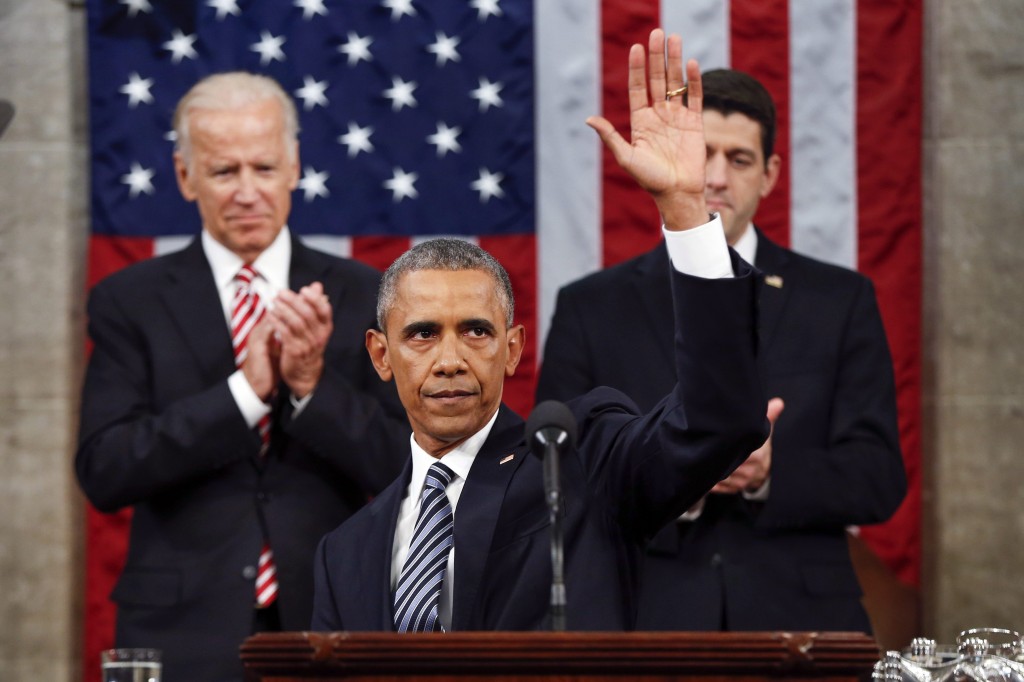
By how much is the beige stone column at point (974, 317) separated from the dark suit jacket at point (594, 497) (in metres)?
2.84

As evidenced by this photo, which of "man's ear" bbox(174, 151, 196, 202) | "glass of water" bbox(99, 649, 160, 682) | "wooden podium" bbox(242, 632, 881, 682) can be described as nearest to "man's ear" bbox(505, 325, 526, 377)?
"glass of water" bbox(99, 649, 160, 682)

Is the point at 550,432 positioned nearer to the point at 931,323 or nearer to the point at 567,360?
the point at 567,360

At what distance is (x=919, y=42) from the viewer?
532 cm

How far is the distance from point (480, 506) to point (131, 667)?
0.67m

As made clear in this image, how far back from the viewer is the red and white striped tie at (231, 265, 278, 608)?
3.91 meters

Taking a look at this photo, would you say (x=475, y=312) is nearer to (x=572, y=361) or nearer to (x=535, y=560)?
(x=535, y=560)

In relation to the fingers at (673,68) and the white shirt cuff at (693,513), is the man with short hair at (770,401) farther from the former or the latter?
the fingers at (673,68)

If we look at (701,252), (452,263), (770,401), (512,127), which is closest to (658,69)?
(701,252)

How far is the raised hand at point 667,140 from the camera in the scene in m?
2.46

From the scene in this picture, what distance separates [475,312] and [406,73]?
2684mm

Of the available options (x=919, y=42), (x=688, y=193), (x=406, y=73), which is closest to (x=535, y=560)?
(x=688, y=193)

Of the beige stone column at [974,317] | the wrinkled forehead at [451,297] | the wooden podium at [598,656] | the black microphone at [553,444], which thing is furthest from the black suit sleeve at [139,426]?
the beige stone column at [974,317]

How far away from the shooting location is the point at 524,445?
108 inches

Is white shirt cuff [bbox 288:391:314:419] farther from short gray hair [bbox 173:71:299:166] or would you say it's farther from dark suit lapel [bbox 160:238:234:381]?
short gray hair [bbox 173:71:299:166]
